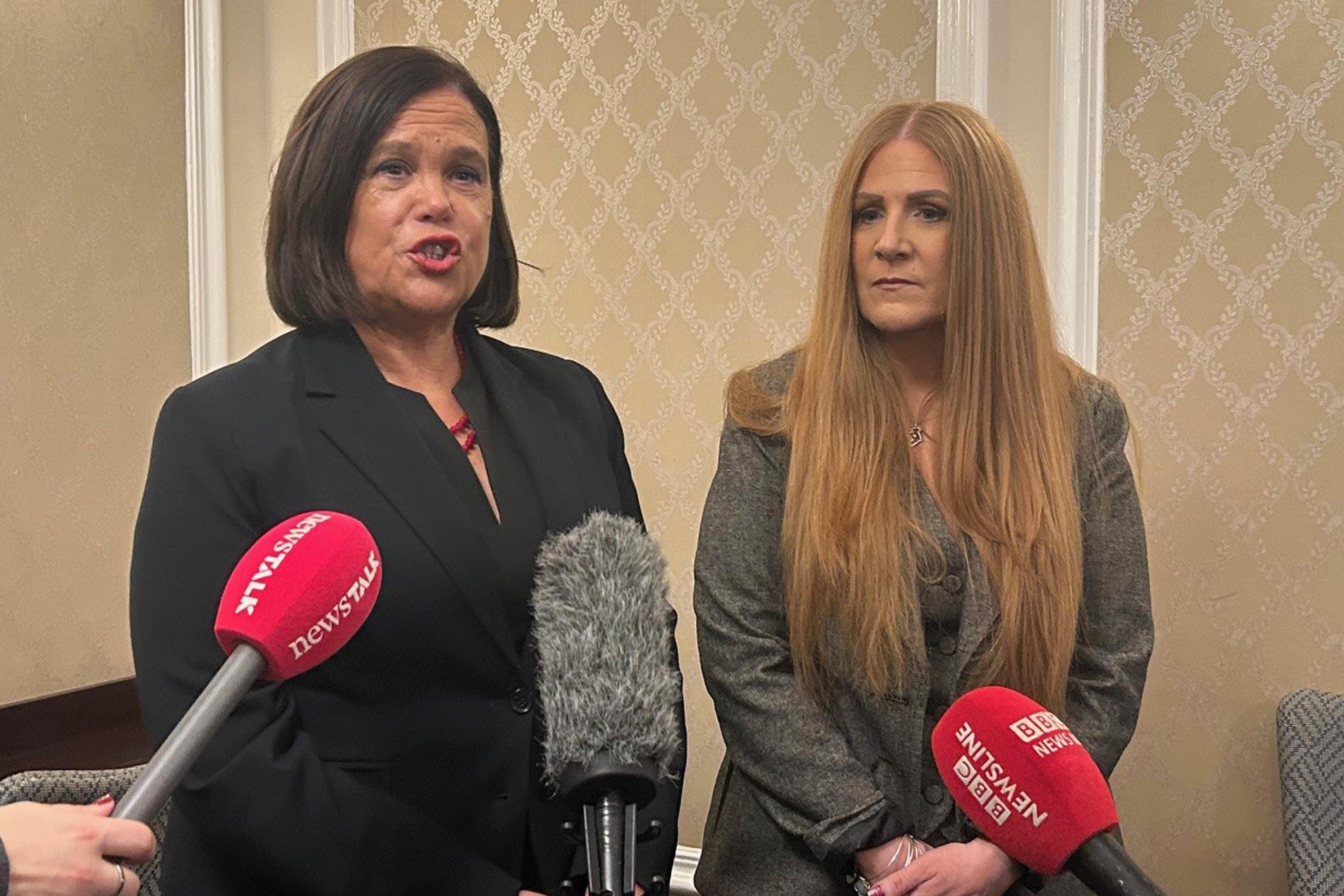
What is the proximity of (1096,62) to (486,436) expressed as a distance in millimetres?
1748

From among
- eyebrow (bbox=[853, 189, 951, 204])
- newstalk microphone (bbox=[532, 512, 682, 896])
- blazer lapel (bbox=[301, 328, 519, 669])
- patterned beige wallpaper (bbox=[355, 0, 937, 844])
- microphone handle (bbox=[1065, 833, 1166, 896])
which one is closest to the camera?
microphone handle (bbox=[1065, 833, 1166, 896])

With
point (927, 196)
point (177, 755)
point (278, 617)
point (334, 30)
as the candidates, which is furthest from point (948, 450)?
point (334, 30)

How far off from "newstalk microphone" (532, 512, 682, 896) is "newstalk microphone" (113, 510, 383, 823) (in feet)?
0.69

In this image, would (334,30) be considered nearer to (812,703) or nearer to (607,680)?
(812,703)

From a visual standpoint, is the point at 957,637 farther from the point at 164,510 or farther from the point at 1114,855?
the point at 164,510

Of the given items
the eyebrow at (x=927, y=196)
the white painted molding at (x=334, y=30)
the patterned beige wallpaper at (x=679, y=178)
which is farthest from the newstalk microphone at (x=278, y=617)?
the white painted molding at (x=334, y=30)

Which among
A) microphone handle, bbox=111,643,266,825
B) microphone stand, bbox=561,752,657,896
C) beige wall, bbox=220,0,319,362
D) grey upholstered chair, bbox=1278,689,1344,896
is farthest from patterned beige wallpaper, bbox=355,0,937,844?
microphone handle, bbox=111,643,266,825

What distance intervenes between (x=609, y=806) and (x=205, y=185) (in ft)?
9.21

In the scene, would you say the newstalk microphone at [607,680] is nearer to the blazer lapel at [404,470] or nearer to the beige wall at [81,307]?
the blazer lapel at [404,470]

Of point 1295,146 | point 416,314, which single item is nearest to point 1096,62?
point 1295,146

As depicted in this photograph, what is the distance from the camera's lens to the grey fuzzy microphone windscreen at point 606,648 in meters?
1.24

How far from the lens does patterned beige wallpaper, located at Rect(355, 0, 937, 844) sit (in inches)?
123

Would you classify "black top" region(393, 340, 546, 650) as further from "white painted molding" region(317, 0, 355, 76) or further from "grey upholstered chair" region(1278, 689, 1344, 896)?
"white painted molding" region(317, 0, 355, 76)

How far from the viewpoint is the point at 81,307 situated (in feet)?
10.3
